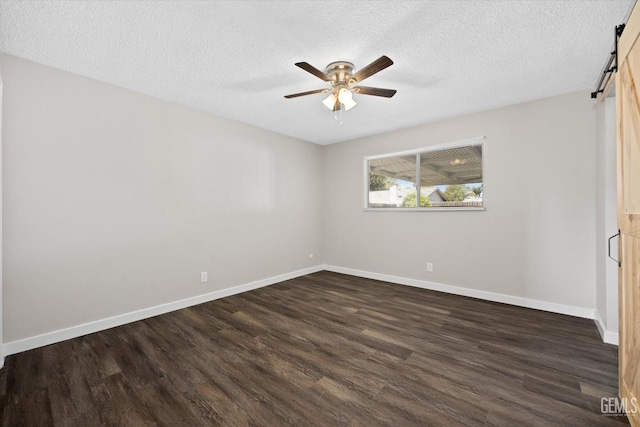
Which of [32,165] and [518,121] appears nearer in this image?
[32,165]

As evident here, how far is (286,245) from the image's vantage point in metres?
4.57

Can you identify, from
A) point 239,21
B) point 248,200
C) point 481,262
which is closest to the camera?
point 239,21

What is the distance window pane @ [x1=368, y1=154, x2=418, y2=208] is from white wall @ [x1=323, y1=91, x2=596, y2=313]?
0.72 feet

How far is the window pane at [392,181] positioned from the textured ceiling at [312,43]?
136 cm

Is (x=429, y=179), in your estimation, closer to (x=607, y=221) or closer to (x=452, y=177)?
(x=452, y=177)

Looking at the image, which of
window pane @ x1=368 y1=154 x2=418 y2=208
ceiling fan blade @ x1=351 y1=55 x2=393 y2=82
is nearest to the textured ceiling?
ceiling fan blade @ x1=351 y1=55 x2=393 y2=82

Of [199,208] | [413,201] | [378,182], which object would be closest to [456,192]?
[413,201]

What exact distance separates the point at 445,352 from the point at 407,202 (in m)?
2.54

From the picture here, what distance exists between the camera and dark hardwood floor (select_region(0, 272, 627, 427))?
59.6 inches

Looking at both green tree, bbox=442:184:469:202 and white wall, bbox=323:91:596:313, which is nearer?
white wall, bbox=323:91:596:313

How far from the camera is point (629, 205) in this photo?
1.41m

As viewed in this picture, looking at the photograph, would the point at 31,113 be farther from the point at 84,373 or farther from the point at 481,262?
the point at 481,262

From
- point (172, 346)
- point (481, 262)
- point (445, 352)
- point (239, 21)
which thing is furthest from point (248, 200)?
point (481, 262)

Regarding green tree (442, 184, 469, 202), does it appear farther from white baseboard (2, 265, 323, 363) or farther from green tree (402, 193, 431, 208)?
white baseboard (2, 265, 323, 363)
